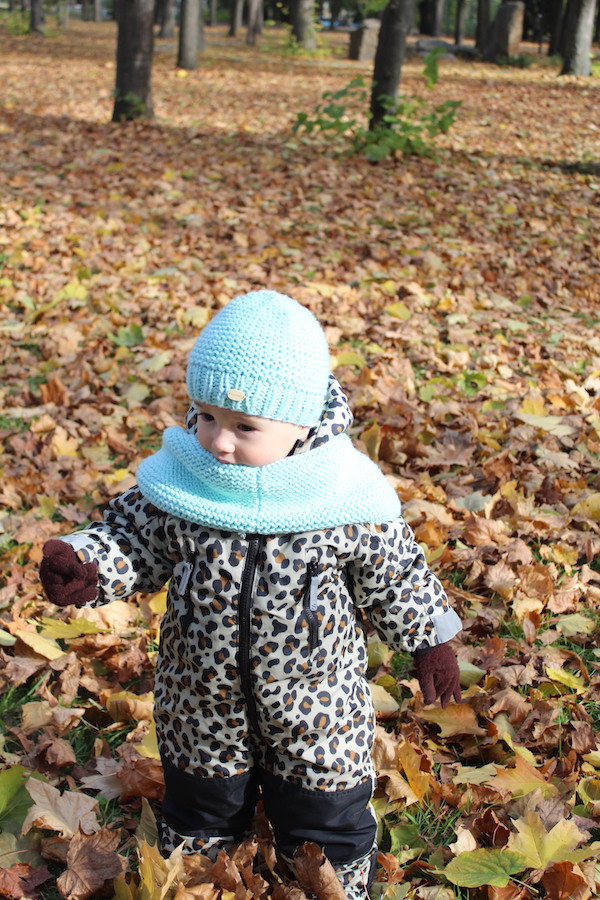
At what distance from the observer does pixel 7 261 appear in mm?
6453

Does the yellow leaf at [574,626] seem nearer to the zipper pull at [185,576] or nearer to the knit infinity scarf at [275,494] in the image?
the knit infinity scarf at [275,494]

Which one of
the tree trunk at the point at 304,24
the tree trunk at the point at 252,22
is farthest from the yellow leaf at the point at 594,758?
the tree trunk at the point at 252,22

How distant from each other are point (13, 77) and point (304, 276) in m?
12.3

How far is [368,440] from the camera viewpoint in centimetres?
390

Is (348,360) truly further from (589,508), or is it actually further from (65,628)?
(65,628)

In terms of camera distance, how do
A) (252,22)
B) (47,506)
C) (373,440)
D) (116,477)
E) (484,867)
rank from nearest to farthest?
(484,867), (47,506), (116,477), (373,440), (252,22)

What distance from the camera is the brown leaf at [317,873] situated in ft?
6.19

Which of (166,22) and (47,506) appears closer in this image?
(47,506)

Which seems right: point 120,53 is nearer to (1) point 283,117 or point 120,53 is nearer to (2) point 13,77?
(1) point 283,117

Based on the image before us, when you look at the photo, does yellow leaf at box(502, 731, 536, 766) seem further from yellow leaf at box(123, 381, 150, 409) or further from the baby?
yellow leaf at box(123, 381, 150, 409)

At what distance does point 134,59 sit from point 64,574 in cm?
1022

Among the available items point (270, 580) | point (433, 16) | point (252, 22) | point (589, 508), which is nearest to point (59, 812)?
point (270, 580)

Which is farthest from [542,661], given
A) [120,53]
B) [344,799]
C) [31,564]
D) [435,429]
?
[120,53]

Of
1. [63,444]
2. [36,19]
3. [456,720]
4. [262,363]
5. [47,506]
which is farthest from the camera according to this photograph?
[36,19]
